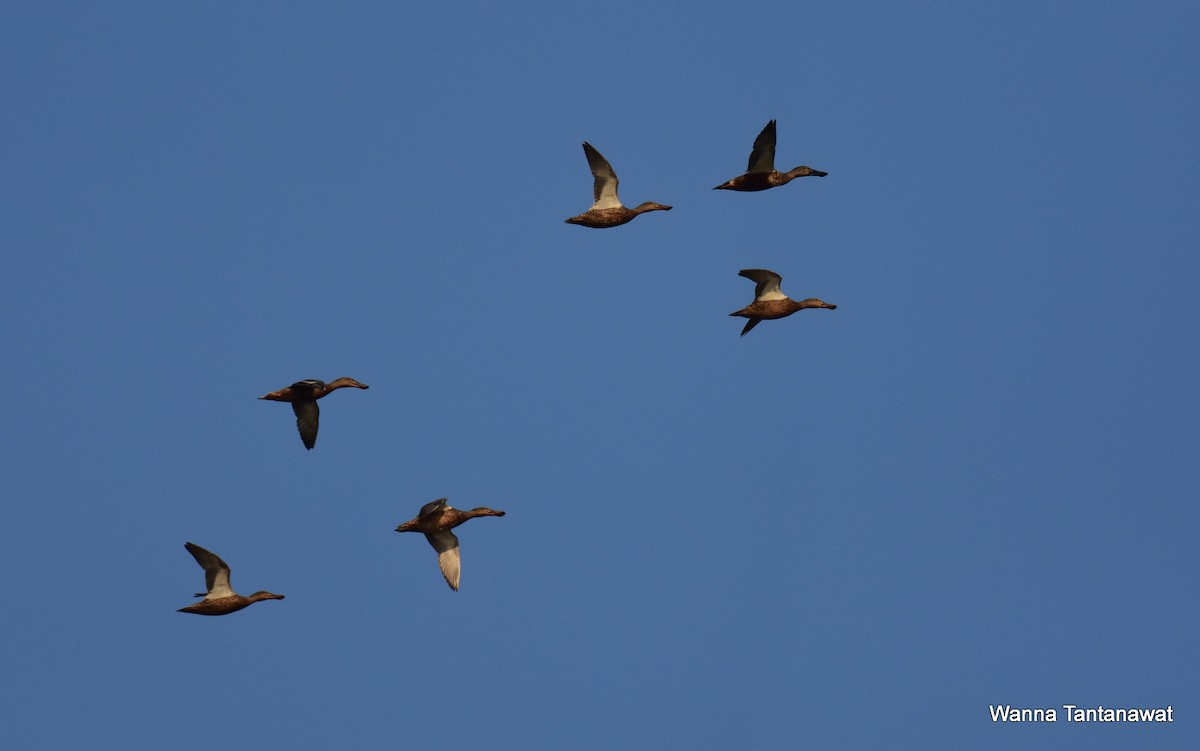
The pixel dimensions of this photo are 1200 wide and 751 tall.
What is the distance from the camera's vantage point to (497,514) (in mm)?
45344

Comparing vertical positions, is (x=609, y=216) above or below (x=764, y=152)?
below

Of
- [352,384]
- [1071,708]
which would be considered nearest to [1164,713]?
[1071,708]

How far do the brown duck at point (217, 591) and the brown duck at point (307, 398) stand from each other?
12.5 ft

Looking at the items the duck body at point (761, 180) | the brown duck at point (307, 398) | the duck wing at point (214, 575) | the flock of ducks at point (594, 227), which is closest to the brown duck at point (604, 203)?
the flock of ducks at point (594, 227)

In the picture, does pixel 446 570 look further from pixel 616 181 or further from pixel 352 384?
pixel 616 181

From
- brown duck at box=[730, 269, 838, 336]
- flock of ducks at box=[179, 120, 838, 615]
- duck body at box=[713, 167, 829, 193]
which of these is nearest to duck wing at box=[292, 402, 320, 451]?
flock of ducks at box=[179, 120, 838, 615]

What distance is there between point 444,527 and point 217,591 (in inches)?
219

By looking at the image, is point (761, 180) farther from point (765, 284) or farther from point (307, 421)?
point (307, 421)

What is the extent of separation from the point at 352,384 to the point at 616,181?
26.8 feet

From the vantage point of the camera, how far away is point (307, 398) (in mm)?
45969

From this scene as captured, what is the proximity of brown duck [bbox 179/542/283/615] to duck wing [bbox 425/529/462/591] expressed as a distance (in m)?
4.42

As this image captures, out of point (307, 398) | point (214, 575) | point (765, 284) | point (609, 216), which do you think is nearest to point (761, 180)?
point (765, 284)

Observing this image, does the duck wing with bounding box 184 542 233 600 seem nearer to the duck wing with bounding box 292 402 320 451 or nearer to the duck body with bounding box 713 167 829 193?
the duck wing with bounding box 292 402 320 451

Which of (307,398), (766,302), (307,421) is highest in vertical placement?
(766,302)
